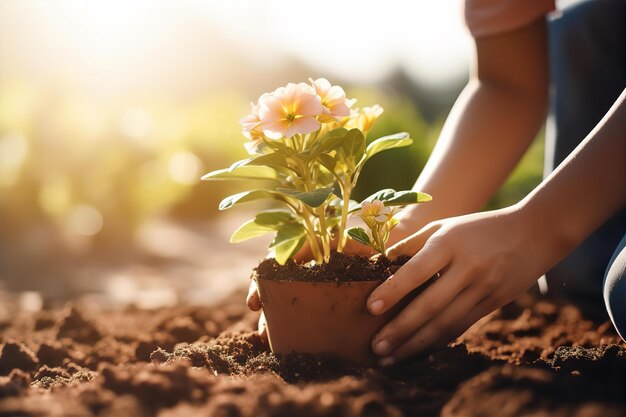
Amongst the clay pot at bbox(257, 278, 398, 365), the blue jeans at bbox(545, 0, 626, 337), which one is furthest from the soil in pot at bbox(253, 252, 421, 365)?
the blue jeans at bbox(545, 0, 626, 337)

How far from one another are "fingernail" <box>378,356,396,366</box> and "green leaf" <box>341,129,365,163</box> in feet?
1.48

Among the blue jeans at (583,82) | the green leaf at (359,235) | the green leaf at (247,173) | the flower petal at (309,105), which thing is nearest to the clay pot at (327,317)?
the green leaf at (359,235)

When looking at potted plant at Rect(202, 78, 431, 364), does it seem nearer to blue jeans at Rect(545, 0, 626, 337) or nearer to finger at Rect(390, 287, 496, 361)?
finger at Rect(390, 287, 496, 361)

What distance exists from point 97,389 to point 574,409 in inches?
31.3

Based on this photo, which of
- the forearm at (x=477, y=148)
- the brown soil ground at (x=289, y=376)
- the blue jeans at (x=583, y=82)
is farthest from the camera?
the blue jeans at (x=583, y=82)

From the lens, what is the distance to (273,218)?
1507 mm

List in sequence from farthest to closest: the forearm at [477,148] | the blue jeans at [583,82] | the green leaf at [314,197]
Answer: the blue jeans at [583,82]
the forearm at [477,148]
the green leaf at [314,197]

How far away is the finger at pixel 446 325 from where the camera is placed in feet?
4.37

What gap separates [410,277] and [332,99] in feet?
1.48

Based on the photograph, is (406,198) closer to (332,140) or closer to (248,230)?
(332,140)

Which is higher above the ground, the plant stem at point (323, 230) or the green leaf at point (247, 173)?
the green leaf at point (247, 173)

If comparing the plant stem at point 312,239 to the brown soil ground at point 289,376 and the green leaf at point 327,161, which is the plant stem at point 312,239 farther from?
the brown soil ground at point 289,376

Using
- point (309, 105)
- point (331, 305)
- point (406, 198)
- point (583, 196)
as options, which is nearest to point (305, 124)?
point (309, 105)

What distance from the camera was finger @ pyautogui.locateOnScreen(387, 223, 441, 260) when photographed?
1.44 meters
